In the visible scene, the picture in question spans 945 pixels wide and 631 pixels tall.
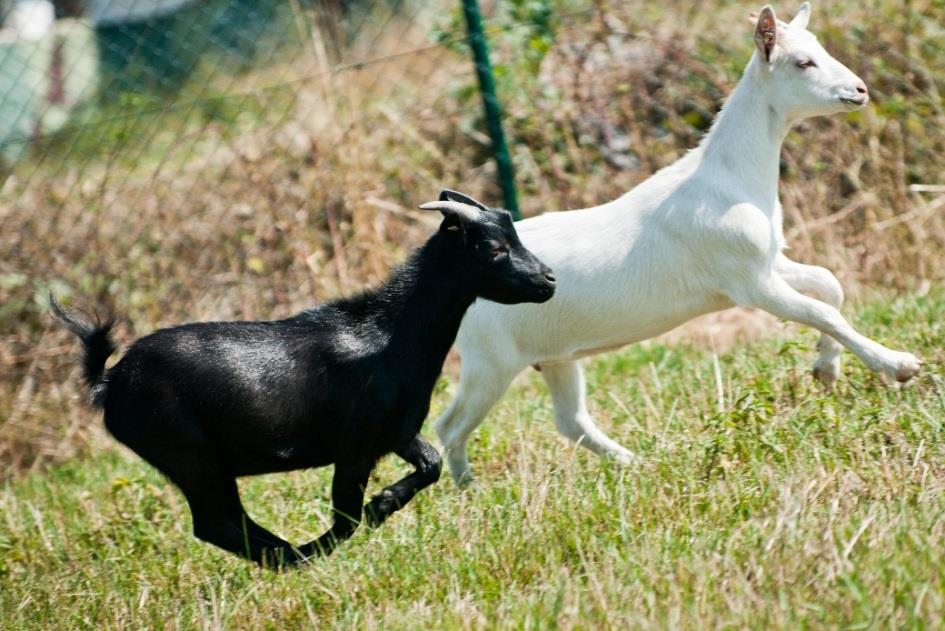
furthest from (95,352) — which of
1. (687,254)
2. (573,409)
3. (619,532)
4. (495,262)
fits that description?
(687,254)

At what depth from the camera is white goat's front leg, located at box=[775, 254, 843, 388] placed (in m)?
4.99

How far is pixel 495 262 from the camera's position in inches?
171

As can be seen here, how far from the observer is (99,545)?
510 centimetres

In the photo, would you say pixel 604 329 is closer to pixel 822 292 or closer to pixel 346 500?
pixel 822 292

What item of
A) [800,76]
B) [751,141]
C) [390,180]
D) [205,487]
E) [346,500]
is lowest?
[346,500]

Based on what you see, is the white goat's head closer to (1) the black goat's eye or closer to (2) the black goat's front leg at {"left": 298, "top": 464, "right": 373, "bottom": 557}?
(1) the black goat's eye

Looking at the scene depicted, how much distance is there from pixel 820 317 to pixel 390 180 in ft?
14.7

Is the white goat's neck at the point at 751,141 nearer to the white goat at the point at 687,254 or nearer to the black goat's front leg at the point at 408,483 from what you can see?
the white goat at the point at 687,254

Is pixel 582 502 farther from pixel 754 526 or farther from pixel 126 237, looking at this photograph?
pixel 126 237

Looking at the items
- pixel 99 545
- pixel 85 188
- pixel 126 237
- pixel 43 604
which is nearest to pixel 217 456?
pixel 43 604

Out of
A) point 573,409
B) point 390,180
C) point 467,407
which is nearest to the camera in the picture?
point 467,407

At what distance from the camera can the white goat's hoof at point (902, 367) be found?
15.1 ft

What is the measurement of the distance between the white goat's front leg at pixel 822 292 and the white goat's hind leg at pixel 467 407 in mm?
1171

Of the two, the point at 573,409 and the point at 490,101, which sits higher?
the point at 490,101
